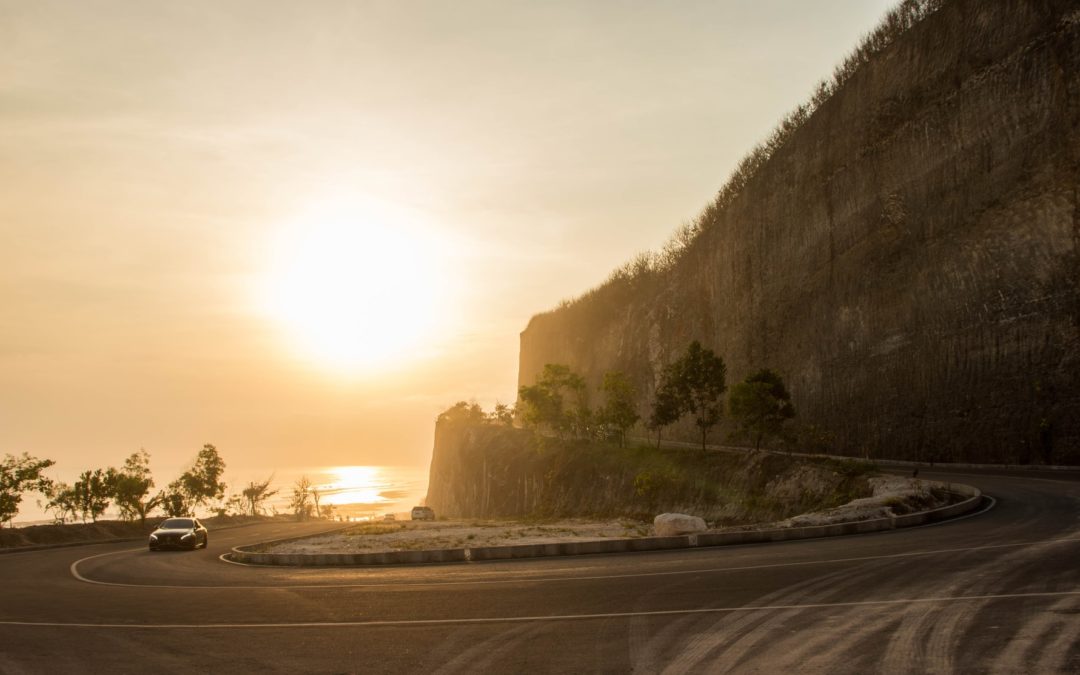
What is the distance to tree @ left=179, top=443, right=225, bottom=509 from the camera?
64.4 meters

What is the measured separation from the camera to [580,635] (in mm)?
9938

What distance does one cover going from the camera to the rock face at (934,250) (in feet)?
148

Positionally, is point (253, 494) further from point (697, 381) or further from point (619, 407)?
point (697, 381)

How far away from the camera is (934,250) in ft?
177

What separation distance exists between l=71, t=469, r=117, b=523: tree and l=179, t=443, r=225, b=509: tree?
1003cm

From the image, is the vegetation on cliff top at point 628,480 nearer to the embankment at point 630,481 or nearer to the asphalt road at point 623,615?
the embankment at point 630,481

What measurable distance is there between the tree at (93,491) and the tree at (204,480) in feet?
32.9

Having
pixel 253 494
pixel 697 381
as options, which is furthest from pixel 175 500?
pixel 697 381

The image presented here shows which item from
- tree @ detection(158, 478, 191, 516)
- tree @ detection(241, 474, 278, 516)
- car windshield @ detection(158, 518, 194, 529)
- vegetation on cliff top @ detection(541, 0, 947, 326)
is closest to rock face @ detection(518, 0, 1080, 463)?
vegetation on cliff top @ detection(541, 0, 947, 326)

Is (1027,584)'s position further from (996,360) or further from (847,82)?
(847,82)

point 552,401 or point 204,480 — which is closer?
point 204,480

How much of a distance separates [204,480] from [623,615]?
2422 inches

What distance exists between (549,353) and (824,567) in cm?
11567

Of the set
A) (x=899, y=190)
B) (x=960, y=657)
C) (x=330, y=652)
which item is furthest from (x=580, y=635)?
(x=899, y=190)
